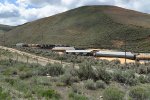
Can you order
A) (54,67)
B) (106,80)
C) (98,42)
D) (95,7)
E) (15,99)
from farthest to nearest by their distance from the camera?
(95,7) → (98,42) → (54,67) → (106,80) → (15,99)

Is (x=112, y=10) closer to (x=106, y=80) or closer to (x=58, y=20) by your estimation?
(x=58, y=20)

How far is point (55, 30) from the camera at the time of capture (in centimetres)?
16862

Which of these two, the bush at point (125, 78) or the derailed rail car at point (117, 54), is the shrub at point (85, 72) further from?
the derailed rail car at point (117, 54)

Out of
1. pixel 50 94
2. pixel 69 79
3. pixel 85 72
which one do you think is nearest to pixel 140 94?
pixel 50 94

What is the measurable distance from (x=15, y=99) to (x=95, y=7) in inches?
6986

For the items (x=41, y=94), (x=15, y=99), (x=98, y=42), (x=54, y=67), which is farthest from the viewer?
(x=98, y=42)

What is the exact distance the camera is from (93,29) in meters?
154

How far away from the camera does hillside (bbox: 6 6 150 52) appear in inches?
5162

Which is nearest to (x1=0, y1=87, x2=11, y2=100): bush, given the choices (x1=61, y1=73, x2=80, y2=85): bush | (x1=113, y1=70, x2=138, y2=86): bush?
(x1=61, y1=73, x2=80, y2=85): bush

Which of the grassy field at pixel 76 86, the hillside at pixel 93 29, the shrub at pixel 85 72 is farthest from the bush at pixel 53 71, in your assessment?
the hillside at pixel 93 29

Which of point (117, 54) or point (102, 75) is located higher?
point (117, 54)

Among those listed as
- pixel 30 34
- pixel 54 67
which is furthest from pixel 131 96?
pixel 30 34

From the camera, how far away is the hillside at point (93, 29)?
131 meters

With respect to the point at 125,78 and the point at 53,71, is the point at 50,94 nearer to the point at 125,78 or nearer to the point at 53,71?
the point at 125,78
